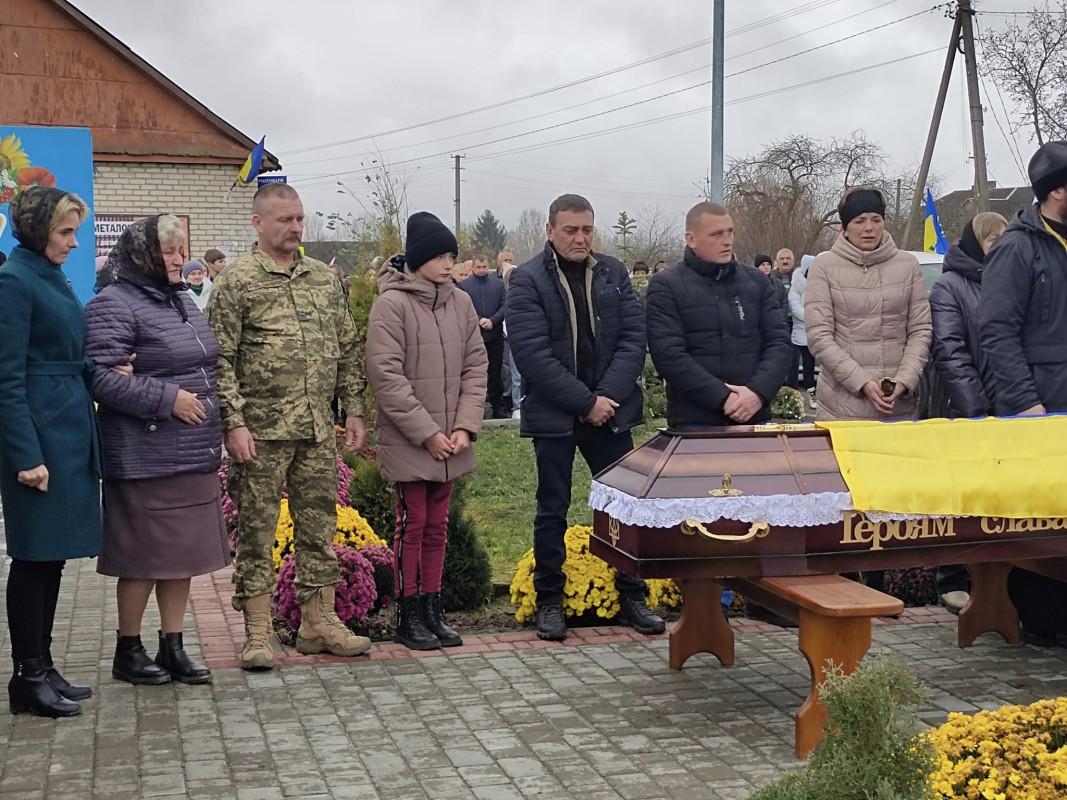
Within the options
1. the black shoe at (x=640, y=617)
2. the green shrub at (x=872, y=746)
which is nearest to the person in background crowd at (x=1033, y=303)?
the black shoe at (x=640, y=617)

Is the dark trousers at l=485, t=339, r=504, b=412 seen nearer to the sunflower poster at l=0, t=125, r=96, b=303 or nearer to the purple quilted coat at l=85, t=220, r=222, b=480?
the sunflower poster at l=0, t=125, r=96, b=303

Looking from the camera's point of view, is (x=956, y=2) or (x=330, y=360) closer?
(x=330, y=360)

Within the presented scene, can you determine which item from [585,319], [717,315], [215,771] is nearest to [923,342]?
[717,315]

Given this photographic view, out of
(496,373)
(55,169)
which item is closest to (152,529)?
(55,169)

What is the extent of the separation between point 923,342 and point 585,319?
5.67ft

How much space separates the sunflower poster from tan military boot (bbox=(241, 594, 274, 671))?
675cm

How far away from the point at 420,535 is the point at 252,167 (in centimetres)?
1226

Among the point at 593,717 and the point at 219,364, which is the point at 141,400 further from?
the point at 593,717

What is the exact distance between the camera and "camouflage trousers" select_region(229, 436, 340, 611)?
5.77 meters

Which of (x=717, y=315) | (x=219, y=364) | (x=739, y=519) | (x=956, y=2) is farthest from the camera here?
(x=956, y=2)

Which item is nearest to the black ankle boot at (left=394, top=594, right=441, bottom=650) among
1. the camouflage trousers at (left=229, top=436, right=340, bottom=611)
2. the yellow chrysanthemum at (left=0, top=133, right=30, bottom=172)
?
the camouflage trousers at (left=229, top=436, right=340, bottom=611)

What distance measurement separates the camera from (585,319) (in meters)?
6.38

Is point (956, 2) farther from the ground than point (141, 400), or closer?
farther from the ground

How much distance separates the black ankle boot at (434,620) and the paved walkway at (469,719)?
0.10 meters
